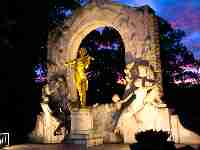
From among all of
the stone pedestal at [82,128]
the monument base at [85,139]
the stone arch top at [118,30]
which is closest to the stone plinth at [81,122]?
the stone pedestal at [82,128]

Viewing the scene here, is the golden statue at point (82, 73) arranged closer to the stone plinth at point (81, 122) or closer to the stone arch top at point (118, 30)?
the stone plinth at point (81, 122)

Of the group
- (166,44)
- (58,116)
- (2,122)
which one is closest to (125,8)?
(58,116)

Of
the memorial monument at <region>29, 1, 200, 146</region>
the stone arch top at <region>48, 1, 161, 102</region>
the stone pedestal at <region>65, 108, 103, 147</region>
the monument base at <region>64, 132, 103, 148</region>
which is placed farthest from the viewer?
the stone arch top at <region>48, 1, 161, 102</region>

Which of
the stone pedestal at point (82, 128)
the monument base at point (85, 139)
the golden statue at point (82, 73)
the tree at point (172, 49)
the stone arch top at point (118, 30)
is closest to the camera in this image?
the monument base at point (85, 139)

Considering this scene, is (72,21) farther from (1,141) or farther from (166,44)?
(166,44)

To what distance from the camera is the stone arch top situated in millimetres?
11242

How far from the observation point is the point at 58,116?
487 inches

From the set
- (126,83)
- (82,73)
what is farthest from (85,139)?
(126,83)

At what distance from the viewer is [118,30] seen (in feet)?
40.1

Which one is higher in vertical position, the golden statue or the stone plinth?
the golden statue

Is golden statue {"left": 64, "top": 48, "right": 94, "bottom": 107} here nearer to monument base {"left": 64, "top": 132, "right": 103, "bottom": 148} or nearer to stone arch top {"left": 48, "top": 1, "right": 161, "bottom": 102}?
monument base {"left": 64, "top": 132, "right": 103, "bottom": 148}

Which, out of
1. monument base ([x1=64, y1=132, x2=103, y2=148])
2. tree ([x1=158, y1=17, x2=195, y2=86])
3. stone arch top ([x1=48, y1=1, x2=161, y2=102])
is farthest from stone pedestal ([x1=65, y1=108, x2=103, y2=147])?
tree ([x1=158, y1=17, x2=195, y2=86])

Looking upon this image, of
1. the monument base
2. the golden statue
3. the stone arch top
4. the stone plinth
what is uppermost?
the stone arch top

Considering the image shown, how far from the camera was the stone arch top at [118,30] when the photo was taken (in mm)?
11242
